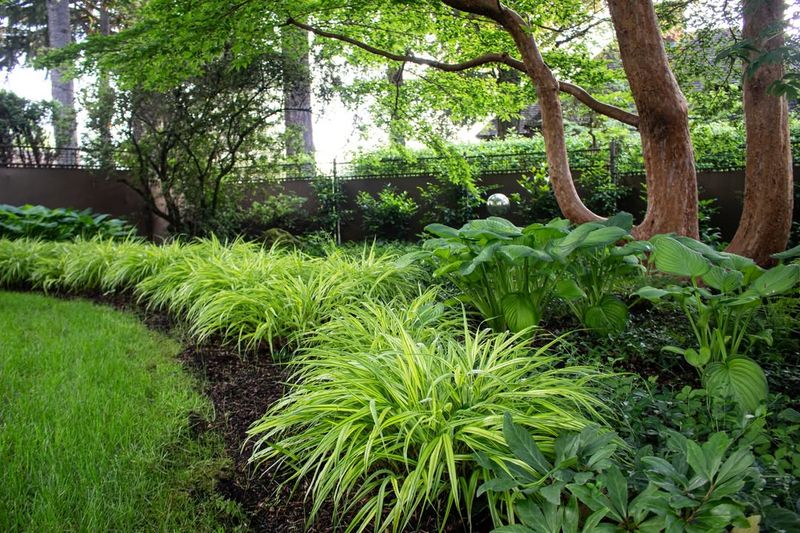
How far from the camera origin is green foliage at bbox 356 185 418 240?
30.9 feet

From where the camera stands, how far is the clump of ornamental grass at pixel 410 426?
1709mm

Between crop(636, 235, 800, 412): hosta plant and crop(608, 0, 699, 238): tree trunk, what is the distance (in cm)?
177

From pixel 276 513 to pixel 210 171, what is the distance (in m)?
7.31

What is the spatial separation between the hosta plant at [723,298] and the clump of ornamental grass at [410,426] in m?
0.48

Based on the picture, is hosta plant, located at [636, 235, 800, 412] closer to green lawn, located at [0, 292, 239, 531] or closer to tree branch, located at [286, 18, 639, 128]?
green lawn, located at [0, 292, 239, 531]

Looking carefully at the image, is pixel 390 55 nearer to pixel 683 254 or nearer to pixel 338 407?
pixel 683 254

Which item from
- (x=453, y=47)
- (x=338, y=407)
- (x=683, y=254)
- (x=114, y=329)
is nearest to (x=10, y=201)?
(x=114, y=329)

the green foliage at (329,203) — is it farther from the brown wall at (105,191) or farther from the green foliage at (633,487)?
the green foliage at (633,487)

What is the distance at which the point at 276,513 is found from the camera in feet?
6.07

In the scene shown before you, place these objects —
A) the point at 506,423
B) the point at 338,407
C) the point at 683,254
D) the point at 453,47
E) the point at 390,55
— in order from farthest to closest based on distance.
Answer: the point at 453,47
the point at 390,55
the point at 683,254
the point at 338,407
the point at 506,423

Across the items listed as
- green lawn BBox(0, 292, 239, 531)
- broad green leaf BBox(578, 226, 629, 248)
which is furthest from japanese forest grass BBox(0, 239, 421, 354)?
broad green leaf BBox(578, 226, 629, 248)

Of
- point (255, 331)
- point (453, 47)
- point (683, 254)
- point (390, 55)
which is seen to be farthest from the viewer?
point (453, 47)

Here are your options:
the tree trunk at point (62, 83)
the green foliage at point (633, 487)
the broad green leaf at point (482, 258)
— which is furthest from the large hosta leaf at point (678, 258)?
the tree trunk at point (62, 83)

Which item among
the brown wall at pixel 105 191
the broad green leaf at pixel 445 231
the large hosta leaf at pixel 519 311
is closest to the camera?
the large hosta leaf at pixel 519 311
